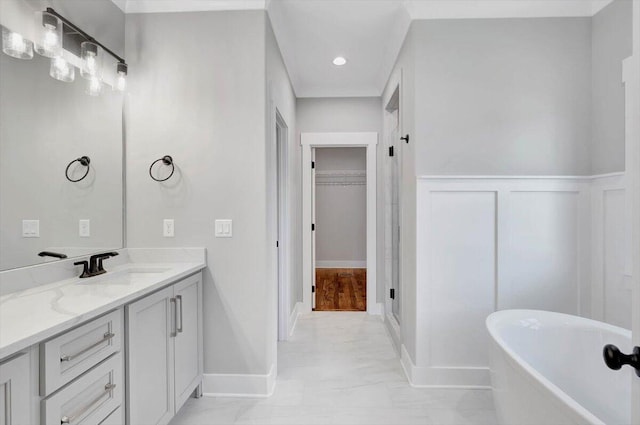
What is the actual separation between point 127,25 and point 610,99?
10.6 feet

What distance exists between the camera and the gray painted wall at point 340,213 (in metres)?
7.14

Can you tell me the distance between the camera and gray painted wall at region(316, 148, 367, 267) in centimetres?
714

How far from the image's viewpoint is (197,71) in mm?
2316

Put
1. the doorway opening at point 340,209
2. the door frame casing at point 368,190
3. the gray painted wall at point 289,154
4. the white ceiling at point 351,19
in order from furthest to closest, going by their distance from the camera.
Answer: the doorway opening at point 340,209, the door frame casing at point 368,190, the gray painted wall at point 289,154, the white ceiling at point 351,19

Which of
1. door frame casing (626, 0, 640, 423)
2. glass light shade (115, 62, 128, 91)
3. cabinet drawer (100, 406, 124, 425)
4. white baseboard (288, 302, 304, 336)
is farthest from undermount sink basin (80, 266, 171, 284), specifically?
door frame casing (626, 0, 640, 423)

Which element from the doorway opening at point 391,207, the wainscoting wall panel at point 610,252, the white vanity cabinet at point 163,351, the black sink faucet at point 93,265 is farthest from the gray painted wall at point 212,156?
the wainscoting wall panel at point 610,252

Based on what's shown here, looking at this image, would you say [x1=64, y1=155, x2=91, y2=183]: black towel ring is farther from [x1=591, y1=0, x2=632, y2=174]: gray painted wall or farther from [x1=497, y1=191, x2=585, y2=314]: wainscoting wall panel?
[x1=591, y1=0, x2=632, y2=174]: gray painted wall

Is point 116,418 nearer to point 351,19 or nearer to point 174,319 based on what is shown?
point 174,319

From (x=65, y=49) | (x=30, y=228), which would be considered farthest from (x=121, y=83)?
(x=30, y=228)

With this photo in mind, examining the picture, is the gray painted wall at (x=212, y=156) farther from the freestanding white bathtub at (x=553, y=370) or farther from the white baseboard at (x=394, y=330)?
the freestanding white bathtub at (x=553, y=370)

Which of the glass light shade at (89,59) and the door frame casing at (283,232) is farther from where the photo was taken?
the door frame casing at (283,232)

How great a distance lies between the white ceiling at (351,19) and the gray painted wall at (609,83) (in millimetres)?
165

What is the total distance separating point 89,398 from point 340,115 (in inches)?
140

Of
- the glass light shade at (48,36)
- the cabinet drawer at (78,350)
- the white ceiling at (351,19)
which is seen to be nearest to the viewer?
the cabinet drawer at (78,350)
